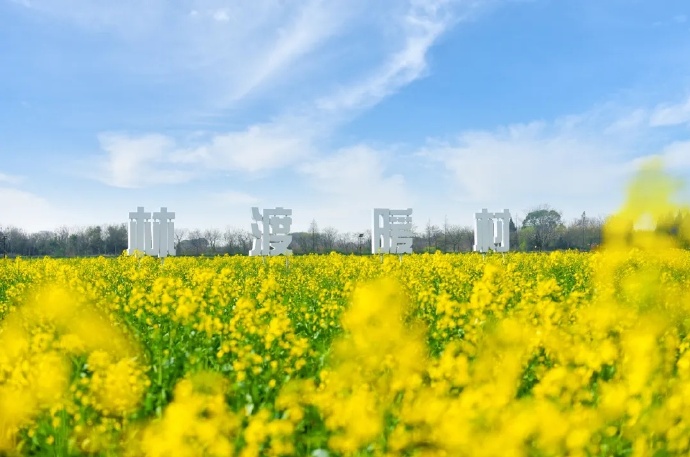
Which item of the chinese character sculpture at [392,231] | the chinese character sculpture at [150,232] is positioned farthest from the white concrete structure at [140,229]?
the chinese character sculpture at [392,231]

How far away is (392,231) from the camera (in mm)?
16297

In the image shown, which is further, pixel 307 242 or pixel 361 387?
pixel 307 242

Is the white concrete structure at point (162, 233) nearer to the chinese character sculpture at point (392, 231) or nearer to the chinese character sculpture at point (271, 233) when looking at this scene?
the chinese character sculpture at point (271, 233)

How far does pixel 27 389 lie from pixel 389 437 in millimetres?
2419

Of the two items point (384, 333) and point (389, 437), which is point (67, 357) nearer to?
point (384, 333)

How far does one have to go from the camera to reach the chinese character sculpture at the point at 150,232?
16969 millimetres

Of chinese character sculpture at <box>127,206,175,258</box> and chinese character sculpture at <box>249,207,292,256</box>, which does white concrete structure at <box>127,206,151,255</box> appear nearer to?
chinese character sculpture at <box>127,206,175,258</box>

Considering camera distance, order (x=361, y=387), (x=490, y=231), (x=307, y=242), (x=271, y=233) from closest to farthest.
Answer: (x=361, y=387), (x=271, y=233), (x=490, y=231), (x=307, y=242)

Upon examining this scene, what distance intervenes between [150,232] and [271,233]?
12.4ft

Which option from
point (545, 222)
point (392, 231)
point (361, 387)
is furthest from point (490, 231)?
point (545, 222)

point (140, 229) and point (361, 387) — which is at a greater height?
point (140, 229)

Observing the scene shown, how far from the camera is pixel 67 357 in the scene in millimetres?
4832

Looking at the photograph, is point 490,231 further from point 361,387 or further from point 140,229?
point 361,387

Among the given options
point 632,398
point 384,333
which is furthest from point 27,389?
point 632,398
